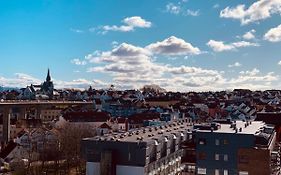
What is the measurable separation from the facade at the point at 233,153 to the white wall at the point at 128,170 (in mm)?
6179

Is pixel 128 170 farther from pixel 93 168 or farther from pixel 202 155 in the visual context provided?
pixel 202 155

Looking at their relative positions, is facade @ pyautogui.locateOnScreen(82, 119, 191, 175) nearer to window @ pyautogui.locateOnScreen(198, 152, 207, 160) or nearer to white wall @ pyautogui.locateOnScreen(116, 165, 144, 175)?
white wall @ pyautogui.locateOnScreen(116, 165, 144, 175)

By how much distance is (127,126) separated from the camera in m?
87.4

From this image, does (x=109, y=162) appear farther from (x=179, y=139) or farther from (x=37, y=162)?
(x=37, y=162)

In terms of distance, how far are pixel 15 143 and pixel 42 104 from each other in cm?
5650

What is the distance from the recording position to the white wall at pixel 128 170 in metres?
37.2

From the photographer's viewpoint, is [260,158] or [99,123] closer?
[260,158]

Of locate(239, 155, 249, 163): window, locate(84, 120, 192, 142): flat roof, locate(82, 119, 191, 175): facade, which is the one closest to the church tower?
locate(84, 120, 192, 142): flat roof

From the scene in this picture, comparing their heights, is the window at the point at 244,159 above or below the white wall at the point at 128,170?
above

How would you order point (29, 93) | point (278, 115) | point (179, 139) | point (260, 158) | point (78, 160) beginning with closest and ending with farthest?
point (260, 158), point (179, 139), point (78, 160), point (278, 115), point (29, 93)

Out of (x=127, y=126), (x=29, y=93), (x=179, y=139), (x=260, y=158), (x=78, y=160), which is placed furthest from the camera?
(x=29, y=93)

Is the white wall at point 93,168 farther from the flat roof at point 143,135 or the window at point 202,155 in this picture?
the window at point 202,155

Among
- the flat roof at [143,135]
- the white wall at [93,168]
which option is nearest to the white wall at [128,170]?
the white wall at [93,168]

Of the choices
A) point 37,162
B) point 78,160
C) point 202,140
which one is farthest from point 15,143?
point 202,140
